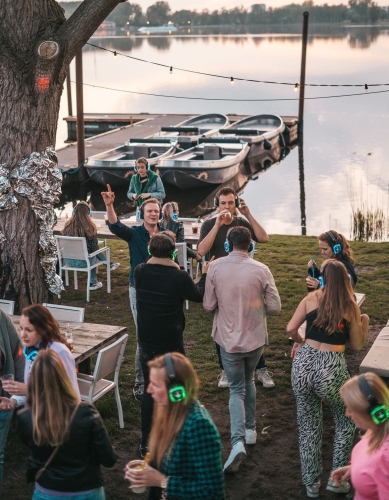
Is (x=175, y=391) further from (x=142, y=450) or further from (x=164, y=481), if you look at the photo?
(x=142, y=450)

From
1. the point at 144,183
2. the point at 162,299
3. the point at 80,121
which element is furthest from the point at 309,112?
the point at 162,299

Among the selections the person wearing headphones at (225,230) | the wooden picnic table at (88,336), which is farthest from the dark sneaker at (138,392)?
the person wearing headphones at (225,230)

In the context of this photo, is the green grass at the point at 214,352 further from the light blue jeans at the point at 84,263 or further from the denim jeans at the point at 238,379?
the denim jeans at the point at 238,379

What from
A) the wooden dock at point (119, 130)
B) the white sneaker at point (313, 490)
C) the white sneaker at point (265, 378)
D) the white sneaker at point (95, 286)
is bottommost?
the wooden dock at point (119, 130)

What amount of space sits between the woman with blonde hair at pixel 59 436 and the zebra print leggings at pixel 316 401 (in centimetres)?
175

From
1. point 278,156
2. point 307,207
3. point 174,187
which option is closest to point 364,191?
point 307,207

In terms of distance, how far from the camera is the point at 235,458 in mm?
5441

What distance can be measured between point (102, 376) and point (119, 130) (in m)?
30.0

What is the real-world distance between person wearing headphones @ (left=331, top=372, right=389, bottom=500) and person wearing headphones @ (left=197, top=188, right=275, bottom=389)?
328cm

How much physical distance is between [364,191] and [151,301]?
19296mm

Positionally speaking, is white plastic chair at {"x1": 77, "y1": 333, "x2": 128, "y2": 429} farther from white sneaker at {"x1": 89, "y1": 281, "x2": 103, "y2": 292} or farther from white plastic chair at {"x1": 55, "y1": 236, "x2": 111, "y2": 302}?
white sneaker at {"x1": 89, "y1": 281, "x2": 103, "y2": 292}

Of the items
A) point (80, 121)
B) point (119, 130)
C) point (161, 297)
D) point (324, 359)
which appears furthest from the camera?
point (119, 130)

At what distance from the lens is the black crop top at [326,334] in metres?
4.91

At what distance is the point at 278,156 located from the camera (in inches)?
1232
